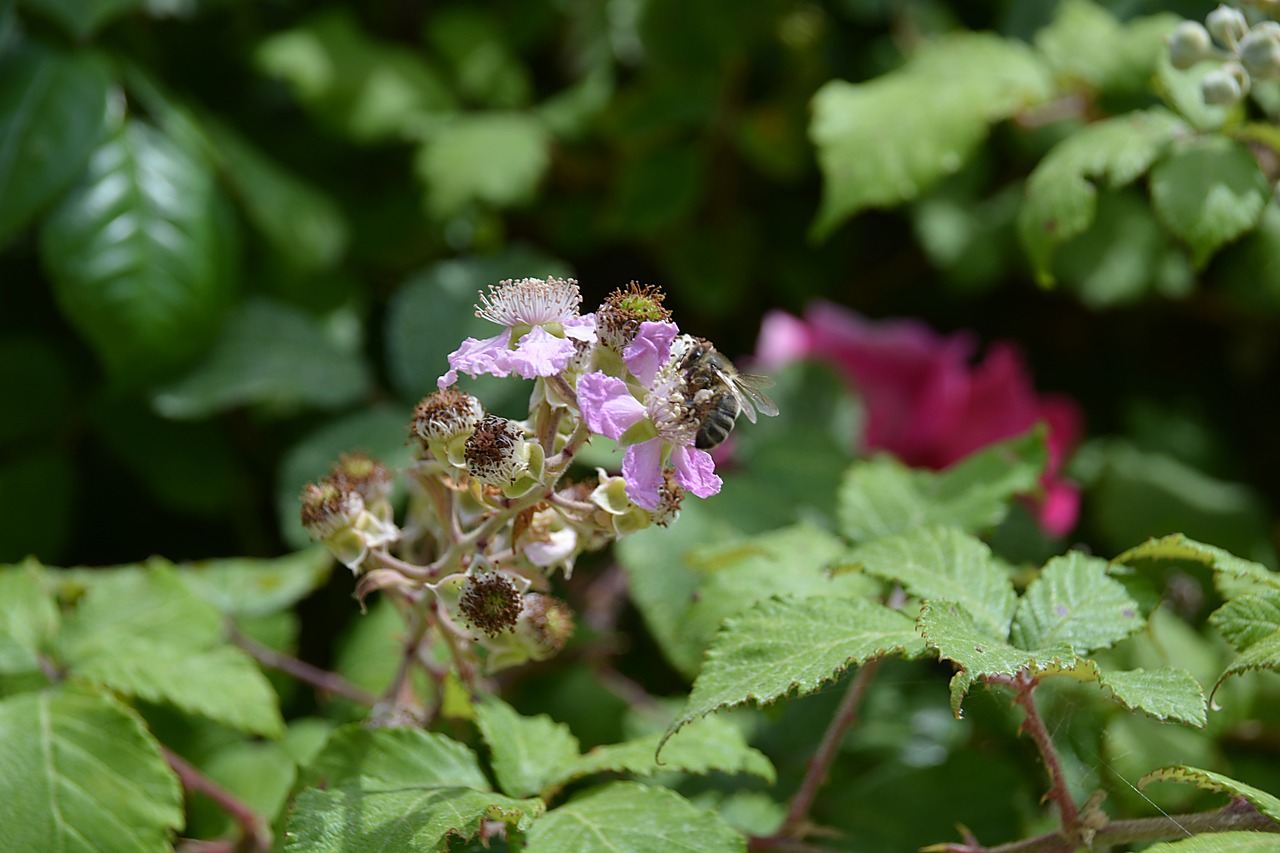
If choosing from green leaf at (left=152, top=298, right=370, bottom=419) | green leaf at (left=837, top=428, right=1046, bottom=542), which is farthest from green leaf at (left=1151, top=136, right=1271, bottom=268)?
green leaf at (left=152, top=298, right=370, bottom=419)

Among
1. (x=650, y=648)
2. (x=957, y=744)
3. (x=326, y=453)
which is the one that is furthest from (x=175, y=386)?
(x=957, y=744)


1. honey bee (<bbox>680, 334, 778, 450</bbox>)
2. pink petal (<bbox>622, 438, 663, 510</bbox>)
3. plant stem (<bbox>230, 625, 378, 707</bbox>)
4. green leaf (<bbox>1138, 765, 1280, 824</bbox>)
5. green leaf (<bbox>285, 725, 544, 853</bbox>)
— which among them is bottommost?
plant stem (<bbox>230, 625, 378, 707</bbox>)

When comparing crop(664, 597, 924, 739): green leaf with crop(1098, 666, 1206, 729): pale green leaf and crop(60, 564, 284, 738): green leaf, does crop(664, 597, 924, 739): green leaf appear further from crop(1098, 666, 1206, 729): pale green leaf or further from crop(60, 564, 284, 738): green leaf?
crop(60, 564, 284, 738): green leaf

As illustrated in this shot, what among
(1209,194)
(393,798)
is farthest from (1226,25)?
(393,798)

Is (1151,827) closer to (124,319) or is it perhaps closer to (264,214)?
(124,319)

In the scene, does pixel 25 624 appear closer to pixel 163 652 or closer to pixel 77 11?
pixel 163 652

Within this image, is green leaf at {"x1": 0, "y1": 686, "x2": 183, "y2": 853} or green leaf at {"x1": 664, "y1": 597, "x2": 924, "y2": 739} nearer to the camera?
green leaf at {"x1": 664, "y1": 597, "x2": 924, "y2": 739}
